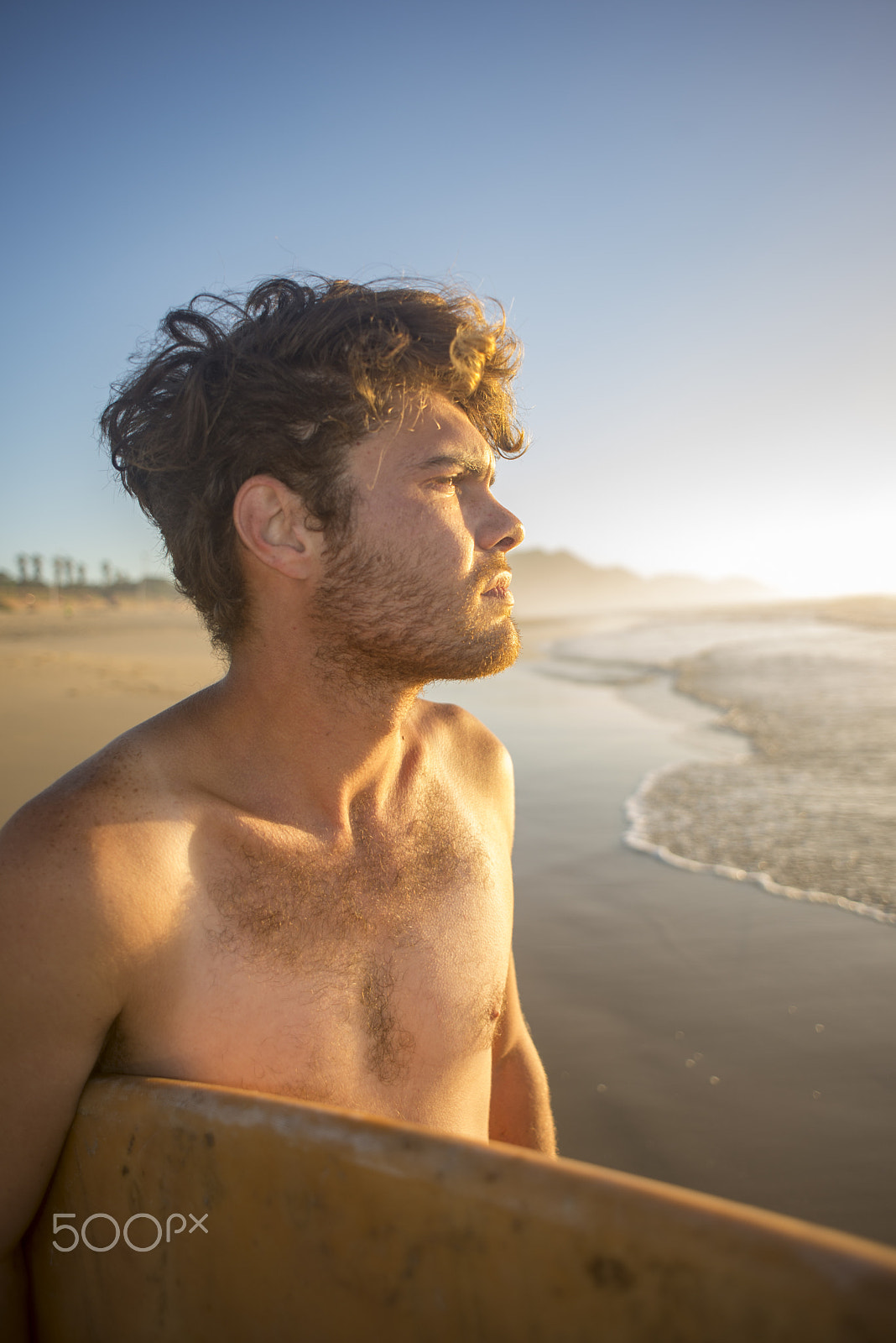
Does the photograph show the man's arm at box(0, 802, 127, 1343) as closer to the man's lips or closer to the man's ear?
the man's ear

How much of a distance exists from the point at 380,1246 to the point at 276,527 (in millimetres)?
1407

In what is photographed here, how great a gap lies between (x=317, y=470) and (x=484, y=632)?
55 centimetres

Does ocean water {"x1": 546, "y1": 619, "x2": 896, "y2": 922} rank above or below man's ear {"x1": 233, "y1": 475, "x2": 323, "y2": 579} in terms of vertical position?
below

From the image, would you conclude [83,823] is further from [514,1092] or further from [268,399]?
[514,1092]

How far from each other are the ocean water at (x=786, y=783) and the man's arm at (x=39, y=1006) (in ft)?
12.3

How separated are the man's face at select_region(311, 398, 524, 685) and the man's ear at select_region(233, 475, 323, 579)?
7 cm

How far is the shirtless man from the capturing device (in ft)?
3.78

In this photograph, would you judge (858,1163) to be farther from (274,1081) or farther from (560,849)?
(560,849)

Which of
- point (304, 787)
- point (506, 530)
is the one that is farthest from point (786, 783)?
point (304, 787)

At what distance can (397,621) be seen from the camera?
170 centimetres

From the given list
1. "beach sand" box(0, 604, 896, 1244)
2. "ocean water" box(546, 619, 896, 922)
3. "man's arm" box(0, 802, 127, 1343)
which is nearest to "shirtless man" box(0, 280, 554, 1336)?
"man's arm" box(0, 802, 127, 1343)

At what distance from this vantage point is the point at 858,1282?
0.70m

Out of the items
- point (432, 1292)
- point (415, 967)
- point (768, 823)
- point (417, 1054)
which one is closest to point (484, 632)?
point (415, 967)

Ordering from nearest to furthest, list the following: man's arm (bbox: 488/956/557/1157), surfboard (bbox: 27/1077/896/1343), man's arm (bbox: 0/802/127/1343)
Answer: surfboard (bbox: 27/1077/896/1343)
man's arm (bbox: 0/802/127/1343)
man's arm (bbox: 488/956/557/1157)
